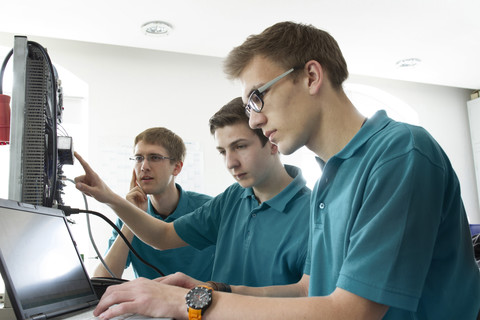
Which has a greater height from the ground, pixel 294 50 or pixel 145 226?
pixel 294 50

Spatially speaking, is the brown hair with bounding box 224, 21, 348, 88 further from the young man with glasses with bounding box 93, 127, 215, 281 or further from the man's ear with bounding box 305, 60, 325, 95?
the young man with glasses with bounding box 93, 127, 215, 281

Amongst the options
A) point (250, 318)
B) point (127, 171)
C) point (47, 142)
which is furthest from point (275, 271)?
point (127, 171)

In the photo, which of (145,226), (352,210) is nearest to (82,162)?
(145,226)

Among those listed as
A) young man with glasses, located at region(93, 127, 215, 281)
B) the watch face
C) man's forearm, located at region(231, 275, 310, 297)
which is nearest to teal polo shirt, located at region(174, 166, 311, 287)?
man's forearm, located at region(231, 275, 310, 297)

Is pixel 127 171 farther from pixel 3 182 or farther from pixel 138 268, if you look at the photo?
pixel 138 268

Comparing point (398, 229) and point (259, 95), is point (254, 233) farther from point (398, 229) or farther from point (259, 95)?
point (398, 229)

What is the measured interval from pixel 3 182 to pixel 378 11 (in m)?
3.16

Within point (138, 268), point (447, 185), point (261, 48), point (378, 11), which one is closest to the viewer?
point (447, 185)

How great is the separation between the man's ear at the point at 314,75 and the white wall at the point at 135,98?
281 cm

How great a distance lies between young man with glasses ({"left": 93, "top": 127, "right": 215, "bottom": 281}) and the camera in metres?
1.77

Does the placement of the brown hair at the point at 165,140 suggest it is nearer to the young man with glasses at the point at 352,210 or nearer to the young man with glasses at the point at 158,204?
the young man with glasses at the point at 158,204

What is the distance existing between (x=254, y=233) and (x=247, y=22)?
7.36ft

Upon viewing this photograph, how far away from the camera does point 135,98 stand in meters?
3.70

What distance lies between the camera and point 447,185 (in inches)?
31.5
